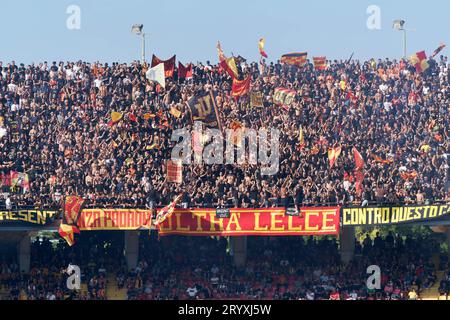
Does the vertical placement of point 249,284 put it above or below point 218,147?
below

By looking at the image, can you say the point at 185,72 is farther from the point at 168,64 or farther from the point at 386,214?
the point at 386,214

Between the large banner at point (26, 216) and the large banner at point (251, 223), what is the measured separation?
428cm

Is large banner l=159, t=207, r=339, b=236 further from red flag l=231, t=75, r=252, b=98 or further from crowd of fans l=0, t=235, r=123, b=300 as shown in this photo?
red flag l=231, t=75, r=252, b=98

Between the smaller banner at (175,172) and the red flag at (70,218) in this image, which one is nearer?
the red flag at (70,218)

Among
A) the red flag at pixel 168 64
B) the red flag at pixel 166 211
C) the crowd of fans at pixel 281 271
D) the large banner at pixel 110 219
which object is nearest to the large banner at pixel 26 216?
the large banner at pixel 110 219

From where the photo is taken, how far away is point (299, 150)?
41094 mm

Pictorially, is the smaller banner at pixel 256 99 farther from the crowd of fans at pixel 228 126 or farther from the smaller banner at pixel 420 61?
the smaller banner at pixel 420 61

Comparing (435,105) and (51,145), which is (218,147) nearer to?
(51,145)

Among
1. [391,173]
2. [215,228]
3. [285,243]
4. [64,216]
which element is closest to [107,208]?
[64,216]

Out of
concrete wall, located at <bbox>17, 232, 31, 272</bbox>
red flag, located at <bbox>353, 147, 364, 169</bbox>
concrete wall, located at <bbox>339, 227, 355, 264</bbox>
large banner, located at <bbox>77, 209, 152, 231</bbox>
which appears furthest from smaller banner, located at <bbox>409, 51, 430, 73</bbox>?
concrete wall, located at <bbox>17, 232, 31, 272</bbox>

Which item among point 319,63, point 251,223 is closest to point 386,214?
point 251,223

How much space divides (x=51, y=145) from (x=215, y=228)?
7845 mm

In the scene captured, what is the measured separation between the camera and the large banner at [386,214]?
39.1 metres

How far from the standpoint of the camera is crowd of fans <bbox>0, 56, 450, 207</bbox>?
130 feet
